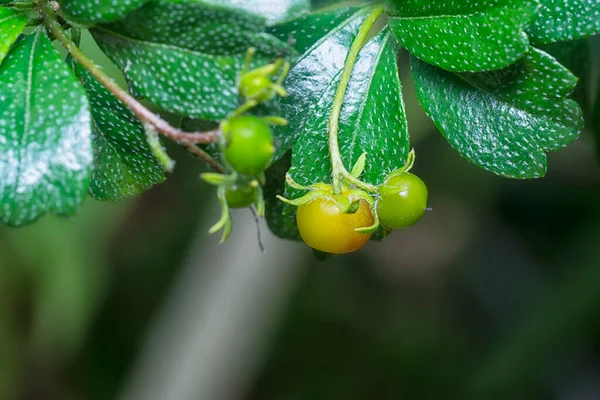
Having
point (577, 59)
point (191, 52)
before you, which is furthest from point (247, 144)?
point (577, 59)

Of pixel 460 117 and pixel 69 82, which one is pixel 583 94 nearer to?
pixel 460 117

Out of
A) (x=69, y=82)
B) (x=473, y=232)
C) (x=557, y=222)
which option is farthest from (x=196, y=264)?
(x=69, y=82)

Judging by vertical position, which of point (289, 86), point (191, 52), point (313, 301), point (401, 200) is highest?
point (191, 52)

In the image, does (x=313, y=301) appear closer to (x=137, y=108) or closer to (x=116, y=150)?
(x=116, y=150)

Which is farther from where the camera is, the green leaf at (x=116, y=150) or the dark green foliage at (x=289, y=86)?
the green leaf at (x=116, y=150)

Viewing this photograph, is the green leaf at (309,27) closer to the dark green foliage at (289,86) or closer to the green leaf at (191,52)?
the dark green foliage at (289,86)

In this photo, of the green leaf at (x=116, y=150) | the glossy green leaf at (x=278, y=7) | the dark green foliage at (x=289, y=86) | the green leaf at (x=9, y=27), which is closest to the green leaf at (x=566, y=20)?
the dark green foliage at (x=289, y=86)
